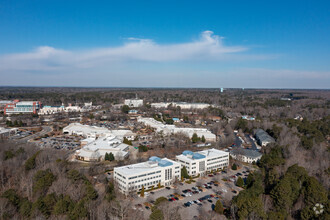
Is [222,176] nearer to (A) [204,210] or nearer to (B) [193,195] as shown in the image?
(B) [193,195]

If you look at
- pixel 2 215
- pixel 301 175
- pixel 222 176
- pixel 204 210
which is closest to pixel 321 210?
pixel 301 175

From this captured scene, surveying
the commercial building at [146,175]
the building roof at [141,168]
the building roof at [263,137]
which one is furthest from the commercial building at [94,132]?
the building roof at [263,137]

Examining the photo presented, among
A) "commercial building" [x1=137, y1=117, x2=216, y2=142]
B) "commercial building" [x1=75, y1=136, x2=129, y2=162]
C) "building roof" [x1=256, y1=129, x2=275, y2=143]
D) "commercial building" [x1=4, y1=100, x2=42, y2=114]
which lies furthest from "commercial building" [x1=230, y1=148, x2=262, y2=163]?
"commercial building" [x1=4, y1=100, x2=42, y2=114]

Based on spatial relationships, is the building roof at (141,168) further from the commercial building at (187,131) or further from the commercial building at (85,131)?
the commercial building at (85,131)

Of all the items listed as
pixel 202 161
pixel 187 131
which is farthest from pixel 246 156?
pixel 187 131

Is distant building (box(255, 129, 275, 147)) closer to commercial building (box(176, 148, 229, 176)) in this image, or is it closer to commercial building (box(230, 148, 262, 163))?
commercial building (box(230, 148, 262, 163))

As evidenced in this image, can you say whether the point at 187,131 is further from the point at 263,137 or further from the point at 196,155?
the point at 196,155
